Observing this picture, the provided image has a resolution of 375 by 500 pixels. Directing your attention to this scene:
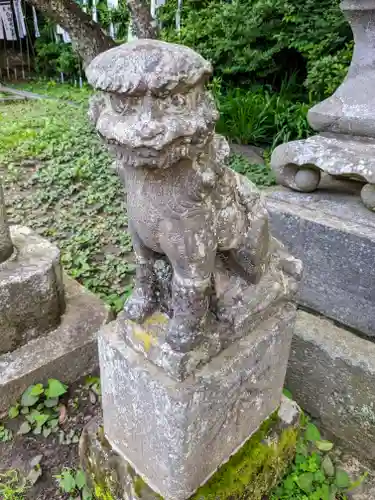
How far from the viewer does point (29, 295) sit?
7.73ft

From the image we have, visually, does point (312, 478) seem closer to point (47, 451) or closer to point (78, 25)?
point (47, 451)

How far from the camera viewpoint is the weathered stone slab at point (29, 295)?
7.56 ft

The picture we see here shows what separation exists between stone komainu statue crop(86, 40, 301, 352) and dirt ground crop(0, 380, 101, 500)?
3.40ft

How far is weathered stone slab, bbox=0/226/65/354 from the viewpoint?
230 cm

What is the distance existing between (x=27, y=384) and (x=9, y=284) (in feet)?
1.74

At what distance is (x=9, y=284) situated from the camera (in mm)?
2273

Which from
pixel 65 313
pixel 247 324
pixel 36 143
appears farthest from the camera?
pixel 36 143

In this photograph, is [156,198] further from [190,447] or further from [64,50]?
[64,50]

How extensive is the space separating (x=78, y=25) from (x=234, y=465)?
5.50m

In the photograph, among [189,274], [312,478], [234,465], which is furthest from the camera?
[312,478]

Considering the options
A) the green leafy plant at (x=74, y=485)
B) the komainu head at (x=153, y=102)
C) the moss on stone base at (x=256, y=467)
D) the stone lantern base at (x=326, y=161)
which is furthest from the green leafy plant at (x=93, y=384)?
the komainu head at (x=153, y=102)

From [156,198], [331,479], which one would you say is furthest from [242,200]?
[331,479]

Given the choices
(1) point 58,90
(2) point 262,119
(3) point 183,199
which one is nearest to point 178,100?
(3) point 183,199

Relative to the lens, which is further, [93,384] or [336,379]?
[93,384]
